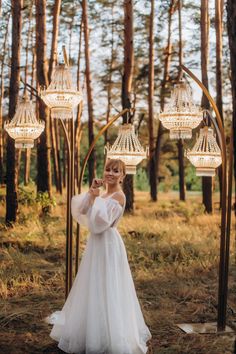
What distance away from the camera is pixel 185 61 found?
75.3 feet

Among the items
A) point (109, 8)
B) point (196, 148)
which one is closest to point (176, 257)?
point (196, 148)

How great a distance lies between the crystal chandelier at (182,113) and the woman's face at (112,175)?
1.76 m

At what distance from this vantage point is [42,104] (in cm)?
1462

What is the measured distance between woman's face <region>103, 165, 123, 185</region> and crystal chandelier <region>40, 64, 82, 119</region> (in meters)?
1.36

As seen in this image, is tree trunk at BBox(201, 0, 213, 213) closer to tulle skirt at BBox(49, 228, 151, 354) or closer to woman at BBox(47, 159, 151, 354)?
woman at BBox(47, 159, 151, 354)

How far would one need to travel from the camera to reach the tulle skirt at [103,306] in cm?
509

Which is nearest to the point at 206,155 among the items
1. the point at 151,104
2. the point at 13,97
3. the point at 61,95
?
the point at 61,95

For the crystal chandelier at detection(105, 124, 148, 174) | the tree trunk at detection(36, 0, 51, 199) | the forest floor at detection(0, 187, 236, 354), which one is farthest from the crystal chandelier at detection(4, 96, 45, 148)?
the tree trunk at detection(36, 0, 51, 199)

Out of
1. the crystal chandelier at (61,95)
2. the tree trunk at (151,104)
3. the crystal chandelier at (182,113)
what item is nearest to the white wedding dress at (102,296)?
the crystal chandelier at (61,95)

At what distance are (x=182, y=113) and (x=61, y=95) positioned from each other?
1.58m

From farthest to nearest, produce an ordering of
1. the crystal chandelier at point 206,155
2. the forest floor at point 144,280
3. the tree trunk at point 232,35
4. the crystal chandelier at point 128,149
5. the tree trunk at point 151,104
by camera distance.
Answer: the tree trunk at point 151,104 → the crystal chandelier at point 128,149 → the crystal chandelier at point 206,155 → the forest floor at point 144,280 → the tree trunk at point 232,35

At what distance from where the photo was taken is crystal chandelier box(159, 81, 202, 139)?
683cm

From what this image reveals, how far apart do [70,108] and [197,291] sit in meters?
3.35

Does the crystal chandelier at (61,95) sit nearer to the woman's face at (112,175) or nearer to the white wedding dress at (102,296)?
the woman's face at (112,175)
